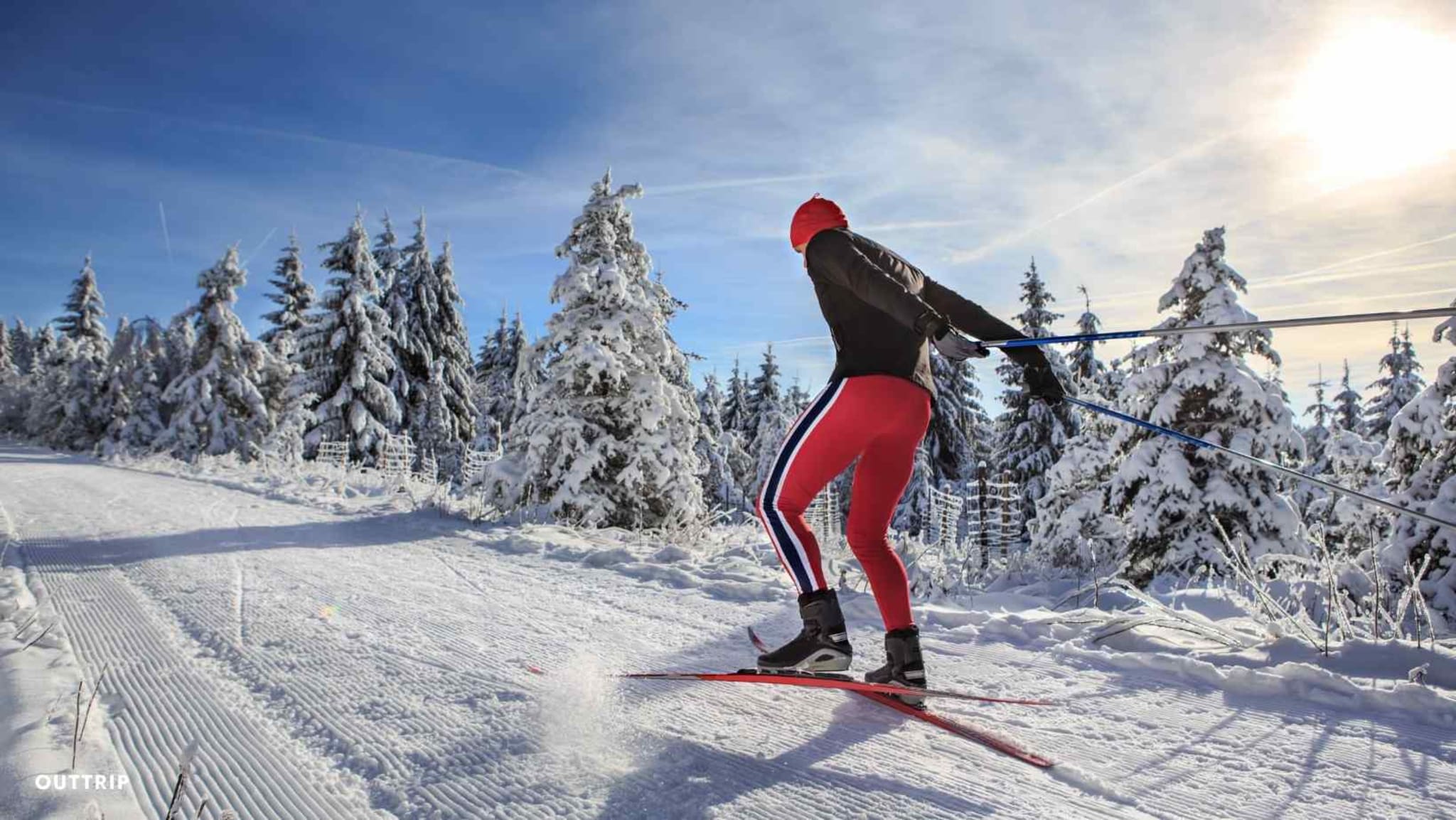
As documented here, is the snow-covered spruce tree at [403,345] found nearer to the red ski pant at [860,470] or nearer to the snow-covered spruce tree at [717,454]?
the snow-covered spruce tree at [717,454]

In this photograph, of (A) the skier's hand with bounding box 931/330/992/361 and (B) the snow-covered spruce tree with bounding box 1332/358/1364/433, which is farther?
(B) the snow-covered spruce tree with bounding box 1332/358/1364/433

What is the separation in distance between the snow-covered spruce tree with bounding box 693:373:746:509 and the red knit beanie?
73.3 feet

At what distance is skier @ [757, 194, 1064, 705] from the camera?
2.91m

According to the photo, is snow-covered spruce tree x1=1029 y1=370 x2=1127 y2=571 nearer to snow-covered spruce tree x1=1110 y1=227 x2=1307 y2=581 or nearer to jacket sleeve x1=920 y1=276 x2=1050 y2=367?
snow-covered spruce tree x1=1110 y1=227 x2=1307 y2=581

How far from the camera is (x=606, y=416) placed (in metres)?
11.8

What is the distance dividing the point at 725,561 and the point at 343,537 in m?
3.40

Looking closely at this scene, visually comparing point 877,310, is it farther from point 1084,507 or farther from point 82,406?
point 82,406

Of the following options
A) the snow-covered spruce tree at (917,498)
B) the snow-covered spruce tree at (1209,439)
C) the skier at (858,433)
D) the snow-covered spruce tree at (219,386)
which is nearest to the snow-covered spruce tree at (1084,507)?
the snow-covered spruce tree at (1209,439)

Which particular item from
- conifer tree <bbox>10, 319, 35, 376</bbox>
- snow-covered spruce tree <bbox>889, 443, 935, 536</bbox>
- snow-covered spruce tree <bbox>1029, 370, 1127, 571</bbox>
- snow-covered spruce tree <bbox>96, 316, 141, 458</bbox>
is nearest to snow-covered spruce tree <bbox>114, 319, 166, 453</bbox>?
snow-covered spruce tree <bbox>96, 316, 141, 458</bbox>

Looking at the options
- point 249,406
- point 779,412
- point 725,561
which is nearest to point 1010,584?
point 725,561

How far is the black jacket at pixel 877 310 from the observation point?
275cm

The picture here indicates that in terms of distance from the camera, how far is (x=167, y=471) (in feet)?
53.3

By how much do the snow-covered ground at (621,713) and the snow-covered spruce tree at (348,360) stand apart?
2277cm

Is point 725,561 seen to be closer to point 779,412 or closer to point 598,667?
point 598,667
